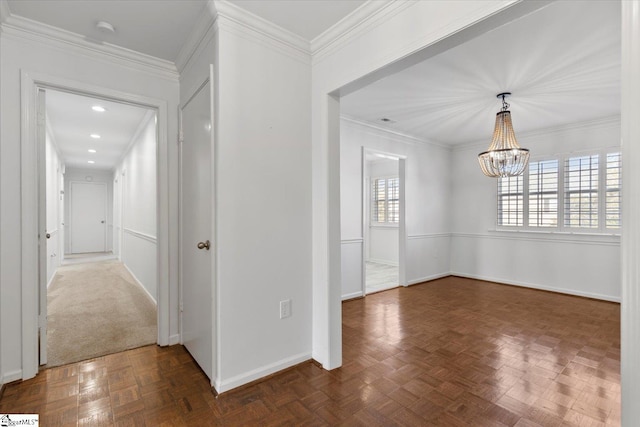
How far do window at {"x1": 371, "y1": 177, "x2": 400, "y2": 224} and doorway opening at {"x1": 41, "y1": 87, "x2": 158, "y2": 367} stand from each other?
5349mm

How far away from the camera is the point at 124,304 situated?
3.97m

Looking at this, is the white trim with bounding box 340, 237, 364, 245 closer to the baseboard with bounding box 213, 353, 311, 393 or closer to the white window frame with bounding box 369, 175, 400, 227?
the baseboard with bounding box 213, 353, 311, 393

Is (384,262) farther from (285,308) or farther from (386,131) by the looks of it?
(285,308)

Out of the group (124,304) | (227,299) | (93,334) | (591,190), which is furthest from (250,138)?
(591,190)

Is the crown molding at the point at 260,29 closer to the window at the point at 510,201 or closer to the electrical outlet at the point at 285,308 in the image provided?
the electrical outlet at the point at 285,308

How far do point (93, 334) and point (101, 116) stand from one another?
294cm

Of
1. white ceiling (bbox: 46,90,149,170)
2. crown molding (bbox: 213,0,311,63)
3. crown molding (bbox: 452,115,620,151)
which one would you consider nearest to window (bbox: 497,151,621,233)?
crown molding (bbox: 452,115,620,151)

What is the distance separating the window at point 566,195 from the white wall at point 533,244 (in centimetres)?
15

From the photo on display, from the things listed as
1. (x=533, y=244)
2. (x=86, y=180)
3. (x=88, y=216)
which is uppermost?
(x=86, y=180)

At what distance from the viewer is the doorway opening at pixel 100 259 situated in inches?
104

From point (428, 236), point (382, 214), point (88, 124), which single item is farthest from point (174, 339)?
point (382, 214)

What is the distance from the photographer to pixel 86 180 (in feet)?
30.2

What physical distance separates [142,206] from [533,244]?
6316 millimetres

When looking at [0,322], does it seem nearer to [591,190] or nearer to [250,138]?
[250,138]
